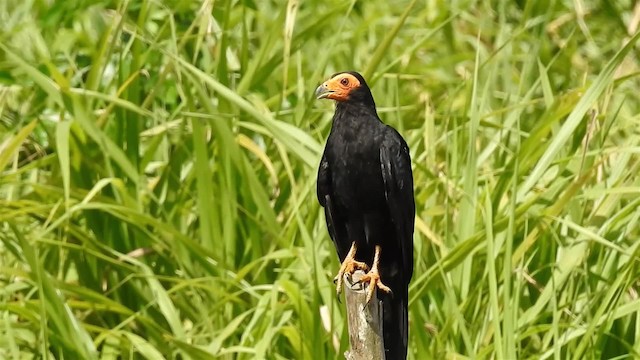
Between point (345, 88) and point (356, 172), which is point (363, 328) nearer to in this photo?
point (356, 172)

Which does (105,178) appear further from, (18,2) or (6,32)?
(18,2)

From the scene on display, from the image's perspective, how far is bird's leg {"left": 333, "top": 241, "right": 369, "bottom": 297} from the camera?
3.20 m

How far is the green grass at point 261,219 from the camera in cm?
386

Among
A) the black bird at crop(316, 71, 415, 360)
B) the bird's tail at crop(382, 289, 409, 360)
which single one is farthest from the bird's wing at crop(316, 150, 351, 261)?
the bird's tail at crop(382, 289, 409, 360)

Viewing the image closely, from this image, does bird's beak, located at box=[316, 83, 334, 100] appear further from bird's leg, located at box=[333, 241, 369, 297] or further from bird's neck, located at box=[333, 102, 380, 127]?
bird's leg, located at box=[333, 241, 369, 297]

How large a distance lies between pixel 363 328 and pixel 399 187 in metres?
0.47

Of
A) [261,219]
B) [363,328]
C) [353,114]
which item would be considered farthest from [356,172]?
[261,219]

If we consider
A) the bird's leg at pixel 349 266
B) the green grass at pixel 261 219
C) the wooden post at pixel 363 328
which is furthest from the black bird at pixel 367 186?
the green grass at pixel 261 219

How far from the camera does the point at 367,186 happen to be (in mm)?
3291

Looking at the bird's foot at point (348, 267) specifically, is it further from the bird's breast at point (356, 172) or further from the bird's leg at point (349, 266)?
the bird's breast at point (356, 172)

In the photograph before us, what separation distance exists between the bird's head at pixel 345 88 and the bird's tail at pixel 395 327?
1.70 feet

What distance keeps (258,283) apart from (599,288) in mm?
1067

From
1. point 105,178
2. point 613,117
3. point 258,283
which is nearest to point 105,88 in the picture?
point 105,178

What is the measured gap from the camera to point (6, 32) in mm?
5887
